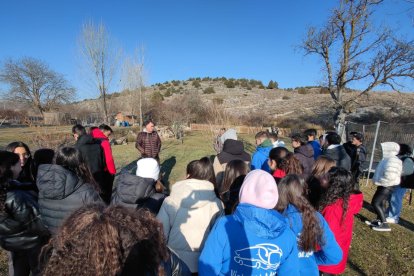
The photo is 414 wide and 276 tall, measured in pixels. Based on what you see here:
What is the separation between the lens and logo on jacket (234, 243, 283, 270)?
64.3 inches

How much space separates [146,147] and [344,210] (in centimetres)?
490

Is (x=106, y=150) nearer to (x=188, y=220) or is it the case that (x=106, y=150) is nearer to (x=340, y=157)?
(x=188, y=220)

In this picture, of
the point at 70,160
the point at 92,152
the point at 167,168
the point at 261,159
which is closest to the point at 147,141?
the point at 92,152

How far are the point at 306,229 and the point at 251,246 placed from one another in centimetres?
63

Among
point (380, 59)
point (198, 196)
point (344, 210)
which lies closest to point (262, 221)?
point (198, 196)

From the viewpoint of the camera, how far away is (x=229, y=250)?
1.69m

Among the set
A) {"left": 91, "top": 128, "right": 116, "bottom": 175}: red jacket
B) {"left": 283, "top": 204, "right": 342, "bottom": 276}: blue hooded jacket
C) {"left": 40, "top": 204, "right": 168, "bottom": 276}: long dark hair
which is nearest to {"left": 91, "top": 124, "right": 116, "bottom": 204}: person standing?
{"left": 91, "top": 128, "right": 116, "bottom": 175}: red jacket

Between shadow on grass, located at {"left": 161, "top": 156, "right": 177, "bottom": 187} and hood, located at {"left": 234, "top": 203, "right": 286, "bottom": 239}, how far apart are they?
6142 mm

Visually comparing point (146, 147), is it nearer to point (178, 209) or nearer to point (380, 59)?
point (178, 209)

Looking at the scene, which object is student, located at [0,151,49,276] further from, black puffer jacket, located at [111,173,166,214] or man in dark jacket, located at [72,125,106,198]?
man in dark jacket, located at [72,125,106,198]

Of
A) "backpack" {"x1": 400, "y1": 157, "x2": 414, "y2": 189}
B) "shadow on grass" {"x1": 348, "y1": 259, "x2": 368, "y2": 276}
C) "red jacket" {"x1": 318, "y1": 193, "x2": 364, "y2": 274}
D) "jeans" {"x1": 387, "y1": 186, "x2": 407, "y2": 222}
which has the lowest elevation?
"shadow on grass" {"x1": 348, "y1": 259, "x2": 368, "y2": 276}

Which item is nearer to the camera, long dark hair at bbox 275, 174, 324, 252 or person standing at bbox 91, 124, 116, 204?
long dark hair at bbox 275, 174, 324, 252

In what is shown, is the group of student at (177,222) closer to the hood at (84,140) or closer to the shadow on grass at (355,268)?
the hood at (84,140)

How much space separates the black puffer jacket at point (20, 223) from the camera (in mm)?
2074
